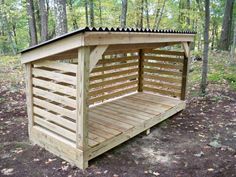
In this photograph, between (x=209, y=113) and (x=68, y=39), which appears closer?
(x=68, y=39)

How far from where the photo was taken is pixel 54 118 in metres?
3.76

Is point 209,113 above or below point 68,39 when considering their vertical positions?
below

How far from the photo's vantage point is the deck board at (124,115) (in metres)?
3.83

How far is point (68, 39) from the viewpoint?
120 inches

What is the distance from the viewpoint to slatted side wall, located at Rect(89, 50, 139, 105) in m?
5.13

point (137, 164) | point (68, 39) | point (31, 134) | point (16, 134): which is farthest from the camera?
point (16, 134)

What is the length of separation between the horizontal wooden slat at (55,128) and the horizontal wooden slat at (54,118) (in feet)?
0.23

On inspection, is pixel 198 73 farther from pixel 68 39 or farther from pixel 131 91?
pixel 68 39

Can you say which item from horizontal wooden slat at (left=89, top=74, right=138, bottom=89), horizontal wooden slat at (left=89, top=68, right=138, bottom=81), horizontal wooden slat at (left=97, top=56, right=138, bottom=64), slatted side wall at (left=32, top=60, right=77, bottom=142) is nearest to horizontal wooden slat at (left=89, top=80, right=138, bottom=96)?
horizontal wooden slat at (left=89, top=74, right=138, bottom=89)

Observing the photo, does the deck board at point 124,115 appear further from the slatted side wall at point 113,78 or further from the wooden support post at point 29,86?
the wooden support post at point 29,86

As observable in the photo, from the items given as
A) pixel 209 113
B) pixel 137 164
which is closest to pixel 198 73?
pixel 209 113

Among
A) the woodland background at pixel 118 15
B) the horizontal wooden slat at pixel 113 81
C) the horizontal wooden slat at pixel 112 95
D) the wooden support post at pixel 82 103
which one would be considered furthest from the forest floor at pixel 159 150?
the woodland background at pixel 118 15

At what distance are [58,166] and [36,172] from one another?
312 millimetres

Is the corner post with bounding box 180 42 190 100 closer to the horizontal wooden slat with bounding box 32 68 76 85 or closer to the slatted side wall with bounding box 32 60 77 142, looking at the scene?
the slatted side wall with bounding box 32 60 77 142
